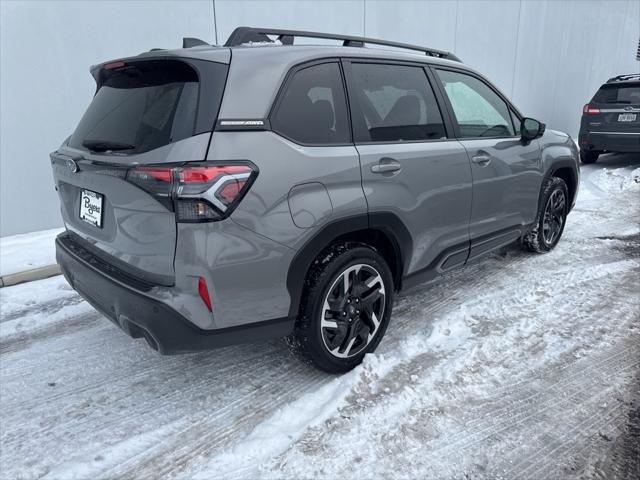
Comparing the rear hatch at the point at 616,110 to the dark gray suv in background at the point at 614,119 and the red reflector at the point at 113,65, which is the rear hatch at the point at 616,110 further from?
the red reflector at the point at 113,65

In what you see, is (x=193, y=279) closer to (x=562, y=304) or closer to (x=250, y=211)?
(x=250, y=211)

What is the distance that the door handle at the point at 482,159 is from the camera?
3.37 metres

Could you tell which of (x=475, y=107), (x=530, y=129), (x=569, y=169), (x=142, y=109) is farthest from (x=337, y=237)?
(x=569, y=169)

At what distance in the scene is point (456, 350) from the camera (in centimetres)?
305

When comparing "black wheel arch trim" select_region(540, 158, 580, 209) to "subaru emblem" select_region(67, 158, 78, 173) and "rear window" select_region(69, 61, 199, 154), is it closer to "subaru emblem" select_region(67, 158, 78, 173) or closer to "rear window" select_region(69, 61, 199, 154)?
"rear window" select_region(69, 61, 199, 154)

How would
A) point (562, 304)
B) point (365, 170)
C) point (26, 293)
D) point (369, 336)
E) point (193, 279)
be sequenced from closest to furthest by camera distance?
point (193, 279) → point (365, 170) → point (369, 336) → point (562, 304) → point (26, 293)

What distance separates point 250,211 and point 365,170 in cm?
78

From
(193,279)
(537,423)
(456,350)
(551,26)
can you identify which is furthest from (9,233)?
(551,26)

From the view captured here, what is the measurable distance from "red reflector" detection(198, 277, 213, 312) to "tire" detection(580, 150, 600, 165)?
10203 mm

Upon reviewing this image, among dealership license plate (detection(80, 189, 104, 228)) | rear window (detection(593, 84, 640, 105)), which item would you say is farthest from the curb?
rear window (detection(593, 84, 640, 105))

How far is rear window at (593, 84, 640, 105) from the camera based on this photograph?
8.93 meters

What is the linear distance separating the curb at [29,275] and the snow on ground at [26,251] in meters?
0.07

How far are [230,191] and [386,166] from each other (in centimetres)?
103

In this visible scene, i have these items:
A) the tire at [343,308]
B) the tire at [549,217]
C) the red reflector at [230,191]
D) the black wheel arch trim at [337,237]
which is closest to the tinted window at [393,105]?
the black wheel arch trim at [337,237]
